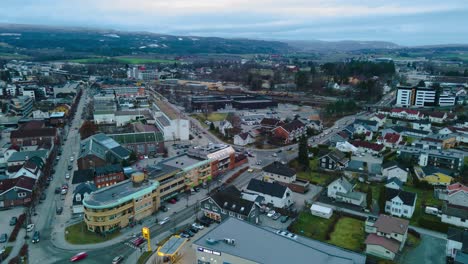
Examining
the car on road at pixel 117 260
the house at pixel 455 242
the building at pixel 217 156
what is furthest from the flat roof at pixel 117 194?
the house at pixel 455 242

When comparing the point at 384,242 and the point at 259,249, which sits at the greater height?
the point at 259,249

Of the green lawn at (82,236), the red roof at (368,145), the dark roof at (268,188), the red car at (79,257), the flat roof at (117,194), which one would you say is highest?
the red roof at (368,145)

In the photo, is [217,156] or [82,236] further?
[217,156]

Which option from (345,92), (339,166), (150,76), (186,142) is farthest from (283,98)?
(150,76)

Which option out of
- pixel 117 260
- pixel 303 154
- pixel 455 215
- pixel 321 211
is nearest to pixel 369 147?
pixel 303 154

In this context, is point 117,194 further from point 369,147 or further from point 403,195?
point 369,147

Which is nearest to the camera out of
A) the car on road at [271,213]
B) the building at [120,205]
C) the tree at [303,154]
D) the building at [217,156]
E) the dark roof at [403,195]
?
the building at [120,205]

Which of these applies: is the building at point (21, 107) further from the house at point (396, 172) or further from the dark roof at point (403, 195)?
the dark roof at point (403, 195)
